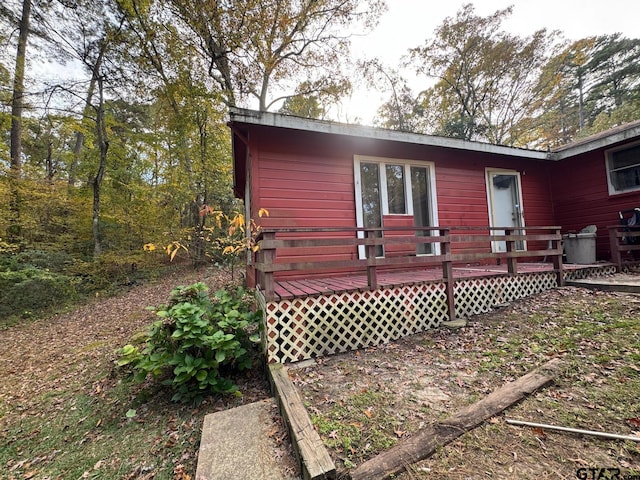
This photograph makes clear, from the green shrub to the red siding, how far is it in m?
14.2

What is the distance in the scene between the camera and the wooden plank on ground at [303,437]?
→ 151cm

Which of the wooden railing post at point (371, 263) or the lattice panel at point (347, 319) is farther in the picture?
the wooden railing post at point (371, 263)

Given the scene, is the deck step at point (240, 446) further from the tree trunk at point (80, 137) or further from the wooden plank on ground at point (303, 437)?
the tree trunk at point (80, 137)

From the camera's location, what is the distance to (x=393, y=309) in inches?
142

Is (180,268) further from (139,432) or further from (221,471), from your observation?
(221,471)

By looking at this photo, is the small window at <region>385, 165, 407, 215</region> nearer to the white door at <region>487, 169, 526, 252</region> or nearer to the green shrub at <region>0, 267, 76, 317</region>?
the white door at <region>487, 169, 526, 252</region>

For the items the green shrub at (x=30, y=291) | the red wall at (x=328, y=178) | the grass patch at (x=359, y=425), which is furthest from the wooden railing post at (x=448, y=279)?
the green shrub at (x=30, y=291)

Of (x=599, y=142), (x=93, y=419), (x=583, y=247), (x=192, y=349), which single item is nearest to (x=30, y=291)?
(x=93, y=419)

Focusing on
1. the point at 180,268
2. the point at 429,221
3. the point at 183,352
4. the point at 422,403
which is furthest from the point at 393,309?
the point at 180,268

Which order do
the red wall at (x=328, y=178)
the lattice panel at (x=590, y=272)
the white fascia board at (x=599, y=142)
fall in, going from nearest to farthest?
1. the red wall at (x=328, y=178)
2. the lattice panel at (x=590, y=272)
3. the white fascia board at (x=599, y=142)

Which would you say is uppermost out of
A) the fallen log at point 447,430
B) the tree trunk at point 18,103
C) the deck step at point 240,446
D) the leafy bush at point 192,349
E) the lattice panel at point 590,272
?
the tree trunk at point 18,103

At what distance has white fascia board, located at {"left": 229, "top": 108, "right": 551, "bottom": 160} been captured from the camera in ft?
13.1

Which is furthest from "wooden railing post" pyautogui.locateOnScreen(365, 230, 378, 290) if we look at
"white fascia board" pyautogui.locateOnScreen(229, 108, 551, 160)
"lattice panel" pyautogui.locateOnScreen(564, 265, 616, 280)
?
"lattice panel" pyautogui.locateOnScreen(564, 265, 616, 280)

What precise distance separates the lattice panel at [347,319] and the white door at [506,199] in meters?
3.98
